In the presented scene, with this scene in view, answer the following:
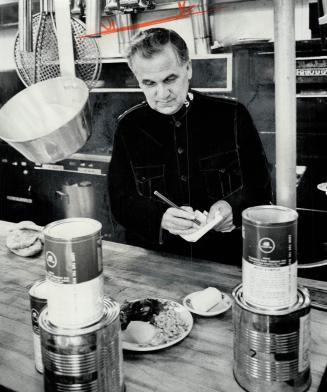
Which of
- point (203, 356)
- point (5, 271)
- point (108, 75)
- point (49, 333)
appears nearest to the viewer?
point (49, 333)

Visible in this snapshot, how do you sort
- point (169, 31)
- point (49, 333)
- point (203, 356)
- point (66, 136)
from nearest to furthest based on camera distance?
point (49, 333) < point (203, 356) < point (66, 136) < point (169, 31)

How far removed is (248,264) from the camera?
76 centimetres

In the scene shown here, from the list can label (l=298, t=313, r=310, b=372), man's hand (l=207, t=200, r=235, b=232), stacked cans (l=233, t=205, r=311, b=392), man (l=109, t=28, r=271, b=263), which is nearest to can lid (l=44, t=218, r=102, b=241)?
stacked cans (l=233, t=205, r=311, b=392)

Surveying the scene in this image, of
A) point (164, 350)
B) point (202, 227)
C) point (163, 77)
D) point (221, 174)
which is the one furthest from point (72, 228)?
point (221, 174)

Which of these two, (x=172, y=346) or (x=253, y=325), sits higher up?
(x=253, y=325)

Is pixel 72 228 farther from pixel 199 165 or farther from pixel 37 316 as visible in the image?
pixel 199 165

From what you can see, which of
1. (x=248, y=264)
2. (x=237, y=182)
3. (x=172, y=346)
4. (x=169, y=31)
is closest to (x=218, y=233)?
(x=237, y=182)

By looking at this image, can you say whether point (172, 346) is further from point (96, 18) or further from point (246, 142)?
point (246, 142)

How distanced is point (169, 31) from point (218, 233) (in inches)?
32.8

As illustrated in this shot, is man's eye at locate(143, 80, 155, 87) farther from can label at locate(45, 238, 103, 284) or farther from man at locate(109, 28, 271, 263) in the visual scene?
can label at locate(45, 238, 103, 284)

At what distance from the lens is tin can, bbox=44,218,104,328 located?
725mm

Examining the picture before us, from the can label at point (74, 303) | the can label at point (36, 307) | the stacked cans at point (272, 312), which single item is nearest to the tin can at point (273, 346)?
the stacked cans at point (272, 312)

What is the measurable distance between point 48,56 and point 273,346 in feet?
3.75

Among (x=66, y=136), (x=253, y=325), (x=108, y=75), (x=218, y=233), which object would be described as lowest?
(x=218, y=233)
